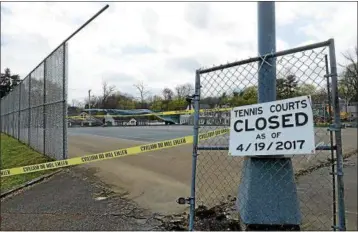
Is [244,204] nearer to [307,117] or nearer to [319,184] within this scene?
[307,117]

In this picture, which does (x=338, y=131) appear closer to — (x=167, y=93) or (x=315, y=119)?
(x=315, y=119)

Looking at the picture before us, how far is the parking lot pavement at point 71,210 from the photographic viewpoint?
4.54 meters

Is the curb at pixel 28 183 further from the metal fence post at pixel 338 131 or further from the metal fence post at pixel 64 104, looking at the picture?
the metal fence post at pixel 338 131

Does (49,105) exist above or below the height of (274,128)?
above

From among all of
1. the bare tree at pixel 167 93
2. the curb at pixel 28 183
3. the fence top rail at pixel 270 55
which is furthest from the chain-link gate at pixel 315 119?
the bare tree at pixel 167 93

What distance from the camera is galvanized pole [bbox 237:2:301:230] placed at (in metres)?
3.81

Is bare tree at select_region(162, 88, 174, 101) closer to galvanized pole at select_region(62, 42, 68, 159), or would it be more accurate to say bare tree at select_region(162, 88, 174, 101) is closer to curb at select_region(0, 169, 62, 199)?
galvanized pole at select_region(62, 42, 68, 159)

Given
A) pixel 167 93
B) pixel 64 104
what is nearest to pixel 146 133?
pixel 64 104

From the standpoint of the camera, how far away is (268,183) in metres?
3.87

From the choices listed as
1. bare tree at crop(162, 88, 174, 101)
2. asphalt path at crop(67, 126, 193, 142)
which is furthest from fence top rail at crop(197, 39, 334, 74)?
bare tree at crop(162, 88, 174, 101)

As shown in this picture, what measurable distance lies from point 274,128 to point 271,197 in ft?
3.59

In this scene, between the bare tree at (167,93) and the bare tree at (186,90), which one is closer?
the bare tree at (186,90)

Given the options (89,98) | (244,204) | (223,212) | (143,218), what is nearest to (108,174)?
(143,218)

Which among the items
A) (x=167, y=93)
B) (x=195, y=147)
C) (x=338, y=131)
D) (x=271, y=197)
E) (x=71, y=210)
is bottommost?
(x=71, y=210)
